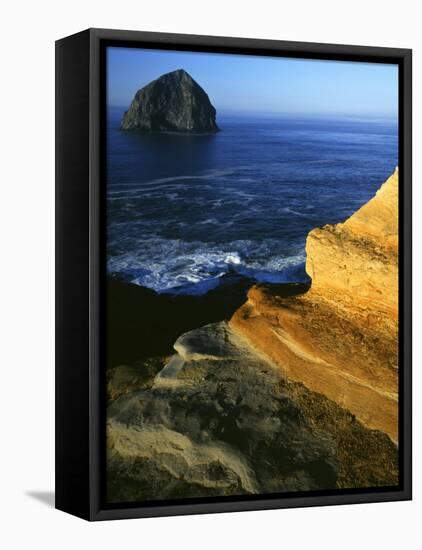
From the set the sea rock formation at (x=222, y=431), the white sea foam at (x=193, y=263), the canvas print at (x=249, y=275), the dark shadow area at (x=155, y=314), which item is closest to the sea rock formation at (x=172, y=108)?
the canvas print at (x=249, y=275)

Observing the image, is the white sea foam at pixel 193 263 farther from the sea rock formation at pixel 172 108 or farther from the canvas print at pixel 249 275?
the sea rock formation at pixel 172 108

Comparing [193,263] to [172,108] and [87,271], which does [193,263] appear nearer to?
[87,271]

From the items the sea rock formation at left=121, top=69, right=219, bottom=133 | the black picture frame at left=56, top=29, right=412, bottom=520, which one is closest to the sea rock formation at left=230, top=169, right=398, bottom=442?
the black picture frame at left=56, top=29, right=412, bottom=520

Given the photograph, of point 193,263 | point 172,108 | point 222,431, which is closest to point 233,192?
point 193,263

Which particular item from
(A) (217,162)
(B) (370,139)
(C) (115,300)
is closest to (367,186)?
(B) (370,139)

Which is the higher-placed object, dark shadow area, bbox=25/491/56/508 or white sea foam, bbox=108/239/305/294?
white sea foam, bbox=108/239/305/294

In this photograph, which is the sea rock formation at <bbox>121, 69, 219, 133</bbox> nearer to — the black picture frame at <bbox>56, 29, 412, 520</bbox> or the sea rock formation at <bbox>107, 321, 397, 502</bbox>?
the black picture frame at <bbox>56, 29, 412, 520</bbox>

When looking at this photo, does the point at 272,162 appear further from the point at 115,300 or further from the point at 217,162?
the point at 115,300
